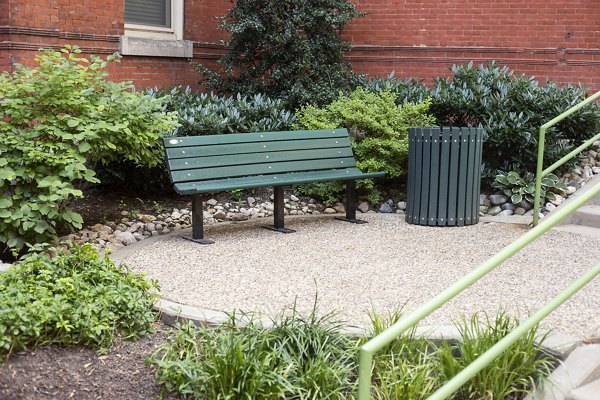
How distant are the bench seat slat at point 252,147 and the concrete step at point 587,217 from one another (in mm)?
2376

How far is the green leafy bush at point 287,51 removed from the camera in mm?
10438

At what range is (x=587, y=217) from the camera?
789 cm

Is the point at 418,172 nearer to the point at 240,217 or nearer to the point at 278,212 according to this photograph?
the point at 278,212

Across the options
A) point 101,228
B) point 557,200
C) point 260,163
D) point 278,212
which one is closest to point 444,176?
point 557,200

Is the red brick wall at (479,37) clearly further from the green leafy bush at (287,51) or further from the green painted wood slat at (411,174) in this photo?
the green painted wood slat at (411,174)

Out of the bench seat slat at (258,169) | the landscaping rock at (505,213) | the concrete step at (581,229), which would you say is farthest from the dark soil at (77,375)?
the landscaping rock at (505,213)

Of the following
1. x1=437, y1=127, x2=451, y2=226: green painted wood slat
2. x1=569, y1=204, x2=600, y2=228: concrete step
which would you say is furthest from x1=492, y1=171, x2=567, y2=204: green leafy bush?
x1=437, y1=127, x2=451, y2=226: green painted wood slat

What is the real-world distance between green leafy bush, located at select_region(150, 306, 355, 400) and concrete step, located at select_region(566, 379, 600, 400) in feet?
3.54

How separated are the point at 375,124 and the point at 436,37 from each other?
11.8 ft

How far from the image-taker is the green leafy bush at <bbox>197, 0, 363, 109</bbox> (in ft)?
34.2

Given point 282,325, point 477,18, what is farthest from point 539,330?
point 477,18

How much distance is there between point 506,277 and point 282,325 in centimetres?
235

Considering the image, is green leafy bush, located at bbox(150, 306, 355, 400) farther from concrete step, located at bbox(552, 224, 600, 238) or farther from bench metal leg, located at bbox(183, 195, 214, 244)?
concrete step, located at bbox(552, 224, 600, 238)

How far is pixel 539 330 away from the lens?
182 inches
